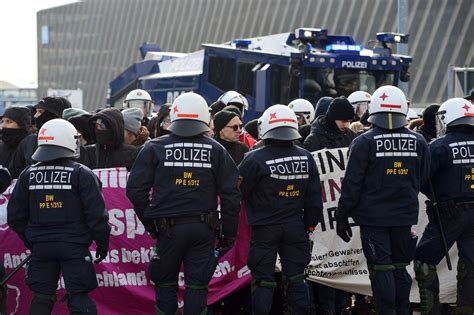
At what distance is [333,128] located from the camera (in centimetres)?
A: 959

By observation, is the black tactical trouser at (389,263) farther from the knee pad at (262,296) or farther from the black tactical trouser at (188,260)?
the black tactical trouser at (188,260)

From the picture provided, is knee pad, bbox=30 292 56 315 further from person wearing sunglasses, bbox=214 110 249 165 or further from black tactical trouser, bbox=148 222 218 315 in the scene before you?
person wearing sunglasses, bbox=214 110 249 165

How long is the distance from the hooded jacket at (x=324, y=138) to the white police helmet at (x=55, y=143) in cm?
279

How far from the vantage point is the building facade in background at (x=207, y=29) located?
42253mm

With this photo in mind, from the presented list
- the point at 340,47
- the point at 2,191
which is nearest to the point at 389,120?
the point at 2,191

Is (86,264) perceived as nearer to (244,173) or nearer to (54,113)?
(244,173)

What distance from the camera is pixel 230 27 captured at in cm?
6119

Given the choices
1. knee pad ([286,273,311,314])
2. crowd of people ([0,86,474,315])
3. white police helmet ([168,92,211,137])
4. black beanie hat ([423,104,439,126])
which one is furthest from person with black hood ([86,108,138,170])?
black beanie hat ([423,104,439,126])

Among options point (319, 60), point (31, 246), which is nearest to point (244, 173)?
point (31, 246)

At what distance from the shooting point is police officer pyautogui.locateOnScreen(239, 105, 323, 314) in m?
8.05

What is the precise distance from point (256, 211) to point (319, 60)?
31.3ft

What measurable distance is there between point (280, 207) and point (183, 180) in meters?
0.95

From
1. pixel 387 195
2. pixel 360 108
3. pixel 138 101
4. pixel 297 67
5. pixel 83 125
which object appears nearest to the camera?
pixel 387 195

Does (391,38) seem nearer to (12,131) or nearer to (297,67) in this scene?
(297,67)
